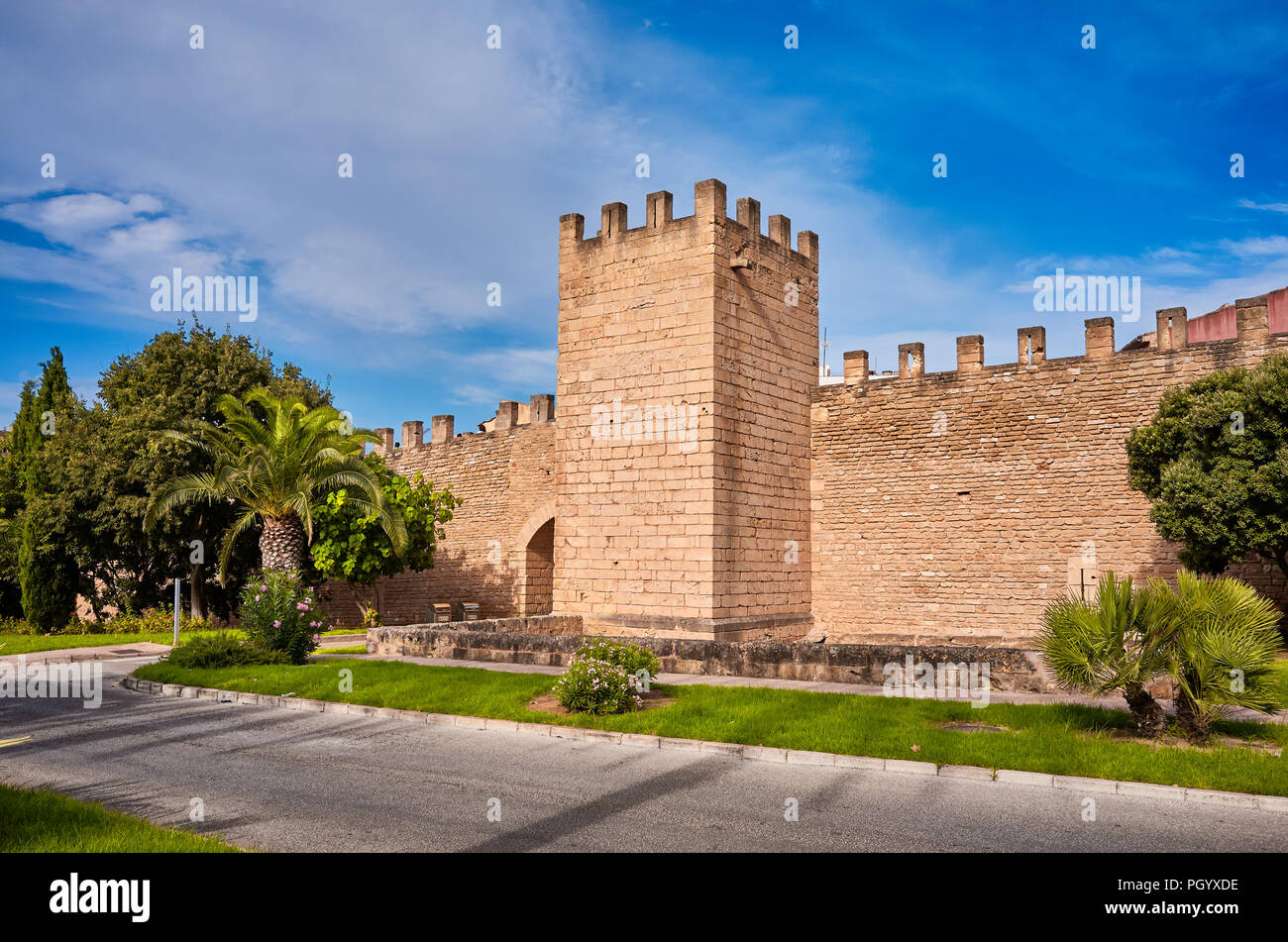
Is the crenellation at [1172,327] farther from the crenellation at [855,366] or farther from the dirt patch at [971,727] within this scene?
the dirt patch at [971,727]

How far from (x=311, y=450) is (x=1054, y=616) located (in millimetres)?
16897

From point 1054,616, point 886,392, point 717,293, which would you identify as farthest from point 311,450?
point 1054,616

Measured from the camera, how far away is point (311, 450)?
819 inches

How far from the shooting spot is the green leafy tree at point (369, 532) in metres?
22.2

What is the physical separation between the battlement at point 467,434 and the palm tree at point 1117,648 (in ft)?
62.5

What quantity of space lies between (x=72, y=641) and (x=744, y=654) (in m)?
16.8

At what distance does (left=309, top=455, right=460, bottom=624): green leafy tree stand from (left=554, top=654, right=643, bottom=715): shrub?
11.5 m

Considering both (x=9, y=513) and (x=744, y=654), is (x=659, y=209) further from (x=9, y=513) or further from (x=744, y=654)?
(x=9, y=513)

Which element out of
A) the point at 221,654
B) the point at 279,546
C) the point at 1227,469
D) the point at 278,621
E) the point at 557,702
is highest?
the point at 1227,469

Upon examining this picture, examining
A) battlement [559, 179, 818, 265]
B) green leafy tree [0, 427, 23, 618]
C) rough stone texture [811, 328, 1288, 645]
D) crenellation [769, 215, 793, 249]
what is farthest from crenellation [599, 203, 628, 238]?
green leafy tree [0, 427, 23, 618]

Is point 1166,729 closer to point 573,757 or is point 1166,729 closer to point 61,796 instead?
point 573,757

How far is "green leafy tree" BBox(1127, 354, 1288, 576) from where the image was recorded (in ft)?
45.3

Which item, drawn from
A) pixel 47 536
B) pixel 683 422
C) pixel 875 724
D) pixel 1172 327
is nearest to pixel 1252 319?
pixel 1172 327

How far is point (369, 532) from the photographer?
2286cm
